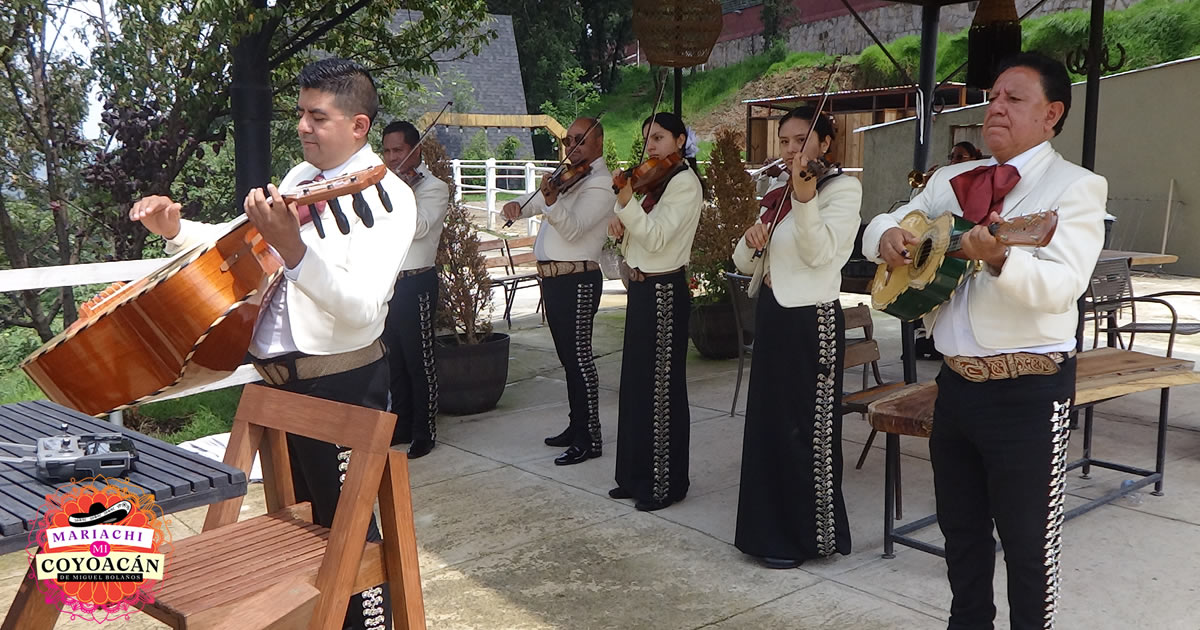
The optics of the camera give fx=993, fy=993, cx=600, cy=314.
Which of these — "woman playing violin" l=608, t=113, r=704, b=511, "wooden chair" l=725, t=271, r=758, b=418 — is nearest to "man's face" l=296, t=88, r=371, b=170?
"woman playing violin" l=608, t=113, r=704, b=511

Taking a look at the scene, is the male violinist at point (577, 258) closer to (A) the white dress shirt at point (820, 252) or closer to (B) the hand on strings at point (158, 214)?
(A) the white dress shirt at point (820, 252)

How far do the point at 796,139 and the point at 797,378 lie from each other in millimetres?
842

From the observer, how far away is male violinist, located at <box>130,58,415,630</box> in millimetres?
2459

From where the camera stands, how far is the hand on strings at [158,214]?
2725 mm

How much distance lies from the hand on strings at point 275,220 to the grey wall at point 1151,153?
13439 mm

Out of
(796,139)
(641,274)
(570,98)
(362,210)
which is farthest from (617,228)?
(570,98)

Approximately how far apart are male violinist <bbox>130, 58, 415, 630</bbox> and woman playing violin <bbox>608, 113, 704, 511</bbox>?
1695mm

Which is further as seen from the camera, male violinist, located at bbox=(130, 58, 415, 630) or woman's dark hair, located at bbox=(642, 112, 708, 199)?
woman's dark hair, located at bbox=(642, 112, 708, 199)

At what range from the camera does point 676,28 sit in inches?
213

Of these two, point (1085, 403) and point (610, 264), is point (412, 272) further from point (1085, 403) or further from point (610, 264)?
point (610, 264)

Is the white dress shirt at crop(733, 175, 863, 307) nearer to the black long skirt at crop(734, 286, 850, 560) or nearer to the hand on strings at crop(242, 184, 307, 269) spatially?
the black long skirt at crop(734, 286, 850, 560)

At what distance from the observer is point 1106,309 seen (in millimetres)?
6176

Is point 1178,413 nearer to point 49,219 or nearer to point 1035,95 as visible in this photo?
point 1035,95

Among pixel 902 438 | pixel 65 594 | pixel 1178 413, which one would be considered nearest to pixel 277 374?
pixel 65 594
